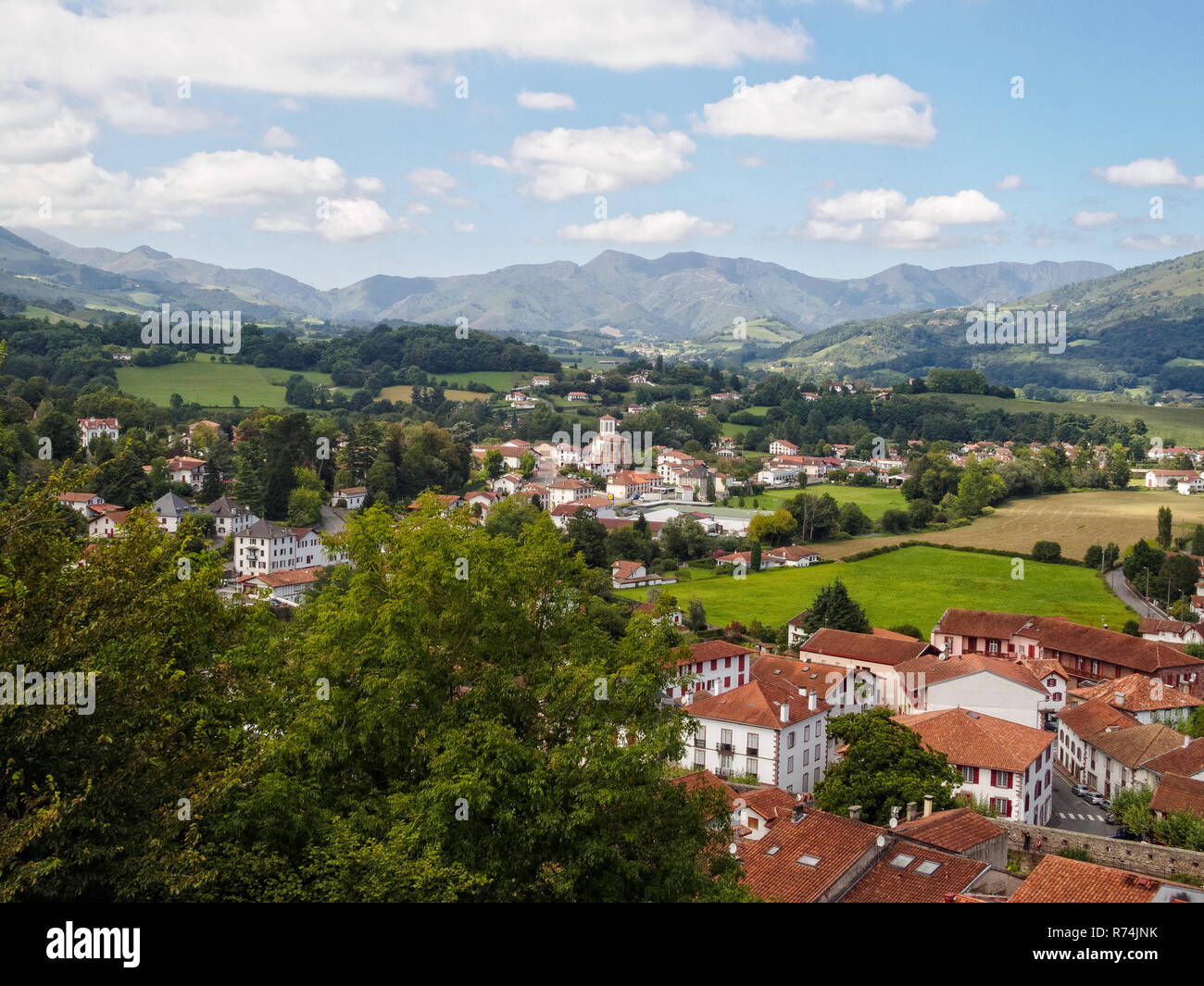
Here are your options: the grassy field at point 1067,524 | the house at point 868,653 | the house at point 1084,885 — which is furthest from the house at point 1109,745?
the grassy field at point 1067,524

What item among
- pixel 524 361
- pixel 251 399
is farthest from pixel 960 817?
pixel 524 361

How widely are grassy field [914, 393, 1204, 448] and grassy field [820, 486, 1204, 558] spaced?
137 ft

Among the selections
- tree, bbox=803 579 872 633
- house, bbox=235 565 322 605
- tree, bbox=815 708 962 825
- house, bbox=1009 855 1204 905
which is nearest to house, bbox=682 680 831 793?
tree, bbox=815 708 962 825

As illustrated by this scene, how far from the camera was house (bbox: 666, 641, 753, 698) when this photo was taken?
34.8 meters

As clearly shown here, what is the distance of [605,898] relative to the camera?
916 cm

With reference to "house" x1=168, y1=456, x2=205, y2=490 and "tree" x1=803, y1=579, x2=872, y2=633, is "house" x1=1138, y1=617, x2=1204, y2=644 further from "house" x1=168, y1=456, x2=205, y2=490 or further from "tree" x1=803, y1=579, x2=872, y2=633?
"house" x1=168, y1=456, x2=205, y2=490

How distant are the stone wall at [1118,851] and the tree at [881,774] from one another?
1.64m

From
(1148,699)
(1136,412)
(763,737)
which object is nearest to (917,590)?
(1148,699)

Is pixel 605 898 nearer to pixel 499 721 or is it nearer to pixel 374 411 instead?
pixel 499 721

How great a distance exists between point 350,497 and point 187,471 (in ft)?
36.0

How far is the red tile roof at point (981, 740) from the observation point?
25141mm

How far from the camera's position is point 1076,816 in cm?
2697

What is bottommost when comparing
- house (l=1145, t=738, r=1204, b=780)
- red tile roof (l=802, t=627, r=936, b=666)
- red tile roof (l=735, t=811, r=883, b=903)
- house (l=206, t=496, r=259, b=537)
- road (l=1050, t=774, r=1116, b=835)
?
road (l=1050, t=774, r=1116, b=835)

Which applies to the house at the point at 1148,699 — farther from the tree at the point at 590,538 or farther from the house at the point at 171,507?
the house at the point at 171,507
